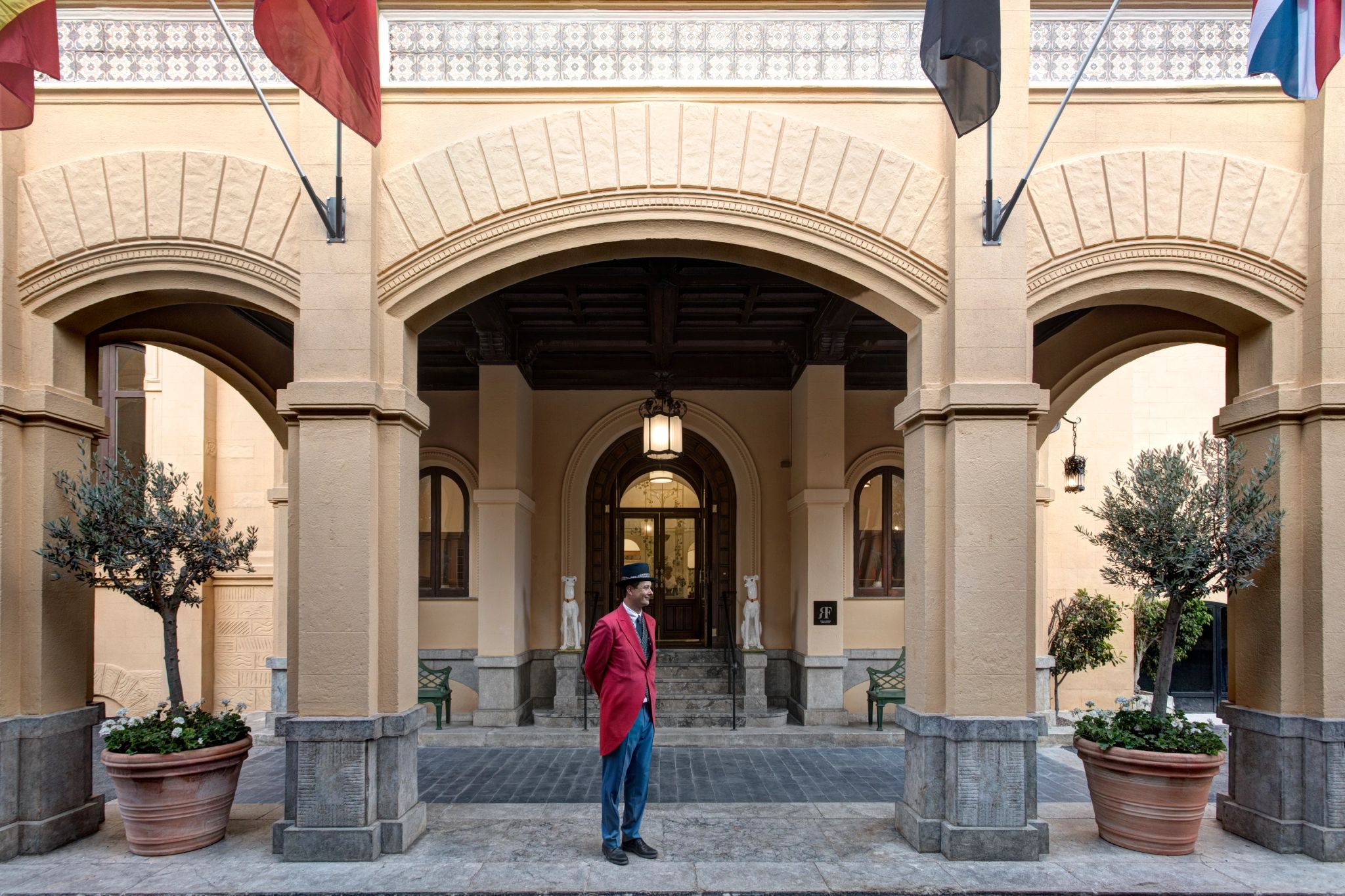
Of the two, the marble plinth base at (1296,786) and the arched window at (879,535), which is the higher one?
the arched window at (879,535)

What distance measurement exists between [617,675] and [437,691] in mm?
6416

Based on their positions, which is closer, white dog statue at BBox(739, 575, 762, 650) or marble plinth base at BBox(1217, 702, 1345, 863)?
marble plinth base at BBox(1217, 702, 1345, 863)

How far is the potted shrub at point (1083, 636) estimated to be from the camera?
1238 centimetres

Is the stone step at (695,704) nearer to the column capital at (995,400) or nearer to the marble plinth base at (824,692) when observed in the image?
the marble plinth base at (824,692)

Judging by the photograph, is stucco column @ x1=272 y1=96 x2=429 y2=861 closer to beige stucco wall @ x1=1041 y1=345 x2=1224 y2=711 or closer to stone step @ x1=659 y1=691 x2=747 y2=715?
stone step @ x1=659 y1=691 x2=747 y2=715

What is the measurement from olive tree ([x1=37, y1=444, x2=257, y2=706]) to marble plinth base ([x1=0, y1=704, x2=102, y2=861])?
0.81m

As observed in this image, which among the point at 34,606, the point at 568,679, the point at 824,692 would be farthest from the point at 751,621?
the point at 34,606

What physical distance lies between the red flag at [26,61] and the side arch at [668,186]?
2257mm

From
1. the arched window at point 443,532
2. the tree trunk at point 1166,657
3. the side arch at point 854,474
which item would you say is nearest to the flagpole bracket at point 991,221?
the tree trunk at point 1166,657

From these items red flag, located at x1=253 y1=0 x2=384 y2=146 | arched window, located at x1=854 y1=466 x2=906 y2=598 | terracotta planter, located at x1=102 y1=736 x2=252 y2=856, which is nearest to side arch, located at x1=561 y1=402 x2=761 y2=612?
arched window, located at x1=854 y1=466 x2=906 y2=598

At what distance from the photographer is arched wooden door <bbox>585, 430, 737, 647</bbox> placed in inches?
551

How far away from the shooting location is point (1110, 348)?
9203 millimetres

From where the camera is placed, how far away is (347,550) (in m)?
6.54

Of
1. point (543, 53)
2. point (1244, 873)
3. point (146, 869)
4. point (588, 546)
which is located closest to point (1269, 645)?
point (1244, 873)
